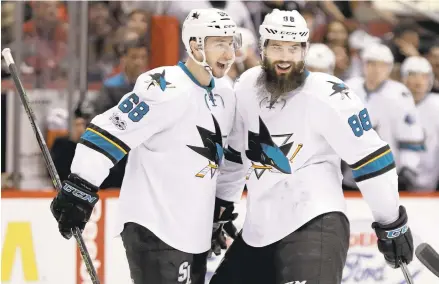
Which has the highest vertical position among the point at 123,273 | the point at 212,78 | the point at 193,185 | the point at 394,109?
the point at 212,78

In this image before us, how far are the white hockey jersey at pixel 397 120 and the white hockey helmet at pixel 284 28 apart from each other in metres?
2.30

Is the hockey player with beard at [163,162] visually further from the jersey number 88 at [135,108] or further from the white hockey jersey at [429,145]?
the white hockey jersey at [429,145]

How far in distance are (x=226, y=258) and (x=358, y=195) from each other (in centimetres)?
180

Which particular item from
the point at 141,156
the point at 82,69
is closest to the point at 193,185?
the point at 141,156

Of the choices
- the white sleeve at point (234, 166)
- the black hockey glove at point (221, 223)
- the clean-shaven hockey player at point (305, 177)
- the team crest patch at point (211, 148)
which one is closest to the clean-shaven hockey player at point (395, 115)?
the black hockey glove at point (221, 223)

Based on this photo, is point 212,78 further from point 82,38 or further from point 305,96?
point 82,38

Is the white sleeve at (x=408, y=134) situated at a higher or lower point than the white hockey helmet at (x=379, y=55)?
lower

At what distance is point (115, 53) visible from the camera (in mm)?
6586

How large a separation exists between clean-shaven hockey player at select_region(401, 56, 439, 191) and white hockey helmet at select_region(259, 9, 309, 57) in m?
2.43

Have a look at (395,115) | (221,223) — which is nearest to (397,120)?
(395,115)

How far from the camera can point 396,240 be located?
3.94 meters

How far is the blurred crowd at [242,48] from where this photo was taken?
6.14 meters

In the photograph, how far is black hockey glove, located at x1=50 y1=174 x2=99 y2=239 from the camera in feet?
12.6

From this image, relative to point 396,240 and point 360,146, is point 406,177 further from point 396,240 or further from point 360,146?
point 360,146
